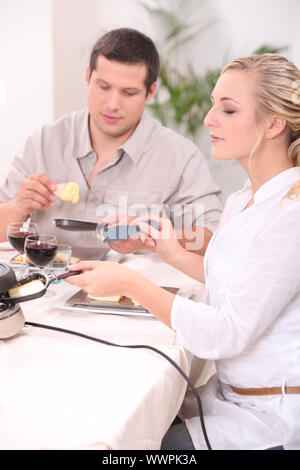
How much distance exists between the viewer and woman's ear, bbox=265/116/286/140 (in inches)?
44.1

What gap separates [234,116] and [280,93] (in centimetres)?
11

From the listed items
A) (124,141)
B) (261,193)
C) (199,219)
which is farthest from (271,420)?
(124,141)

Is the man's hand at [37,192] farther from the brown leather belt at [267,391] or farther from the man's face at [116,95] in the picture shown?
the brown leather belt at [267,391]

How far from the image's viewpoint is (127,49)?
198 centimetres

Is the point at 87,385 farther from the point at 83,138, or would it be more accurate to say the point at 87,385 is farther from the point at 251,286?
the point at 83,138

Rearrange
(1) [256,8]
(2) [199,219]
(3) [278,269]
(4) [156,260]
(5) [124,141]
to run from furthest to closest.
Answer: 1. (1) [256,8]
2. (5) [124,141]
3. (2) [199,219]
4. (4) [156,260]
5. (3) [278,269]

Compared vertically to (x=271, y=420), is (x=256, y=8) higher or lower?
higher

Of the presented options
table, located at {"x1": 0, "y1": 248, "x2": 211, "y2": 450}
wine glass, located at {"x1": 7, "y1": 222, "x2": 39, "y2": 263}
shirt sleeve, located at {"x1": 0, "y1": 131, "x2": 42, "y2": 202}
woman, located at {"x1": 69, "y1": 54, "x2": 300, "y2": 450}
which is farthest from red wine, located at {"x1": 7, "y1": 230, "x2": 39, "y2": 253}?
shirt sleeve, located at {"x1": 0, "y1": 131, "x2": 42, "y2": 202}

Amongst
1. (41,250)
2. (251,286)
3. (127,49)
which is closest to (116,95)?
(127,49)

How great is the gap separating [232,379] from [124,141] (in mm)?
1244

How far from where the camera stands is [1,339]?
3.58 feet

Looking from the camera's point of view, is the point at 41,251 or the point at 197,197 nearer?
the point at 41,251
